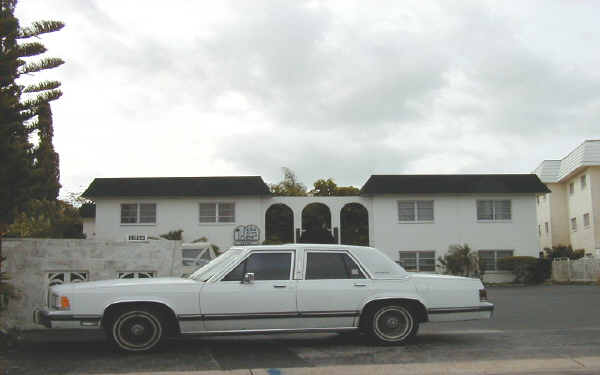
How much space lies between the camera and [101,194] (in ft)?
108

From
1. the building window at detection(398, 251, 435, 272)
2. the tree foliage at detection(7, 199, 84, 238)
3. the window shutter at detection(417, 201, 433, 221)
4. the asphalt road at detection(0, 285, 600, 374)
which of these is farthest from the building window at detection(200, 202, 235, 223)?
the asphalt road at detection(0, 285, 600, 374)

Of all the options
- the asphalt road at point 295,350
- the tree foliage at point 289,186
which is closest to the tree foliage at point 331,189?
the tree foliage at point 289,186

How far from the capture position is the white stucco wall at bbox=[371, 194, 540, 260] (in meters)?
33.7

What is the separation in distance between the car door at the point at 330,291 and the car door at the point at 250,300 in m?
0.20

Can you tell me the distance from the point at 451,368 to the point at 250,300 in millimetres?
2822

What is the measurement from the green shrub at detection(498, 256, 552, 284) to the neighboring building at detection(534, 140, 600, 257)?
559 cm

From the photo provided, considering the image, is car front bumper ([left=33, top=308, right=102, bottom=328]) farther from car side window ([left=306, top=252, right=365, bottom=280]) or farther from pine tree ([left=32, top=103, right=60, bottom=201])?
car side window ([left=306, top=252, right=365, bottom=280])

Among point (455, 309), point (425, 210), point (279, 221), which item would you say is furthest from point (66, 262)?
point (279, 221)

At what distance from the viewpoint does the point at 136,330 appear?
9031mm

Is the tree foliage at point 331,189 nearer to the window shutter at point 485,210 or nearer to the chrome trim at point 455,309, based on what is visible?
the window shutter at point 485,210

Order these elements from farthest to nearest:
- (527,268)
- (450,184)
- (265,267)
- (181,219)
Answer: (450,184), (181,219), (527,268), (265,267)

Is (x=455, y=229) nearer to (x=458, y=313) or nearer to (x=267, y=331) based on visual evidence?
(x=458, y=313)

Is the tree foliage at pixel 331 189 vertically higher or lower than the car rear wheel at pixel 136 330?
higher

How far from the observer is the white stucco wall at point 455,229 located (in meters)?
33.7
